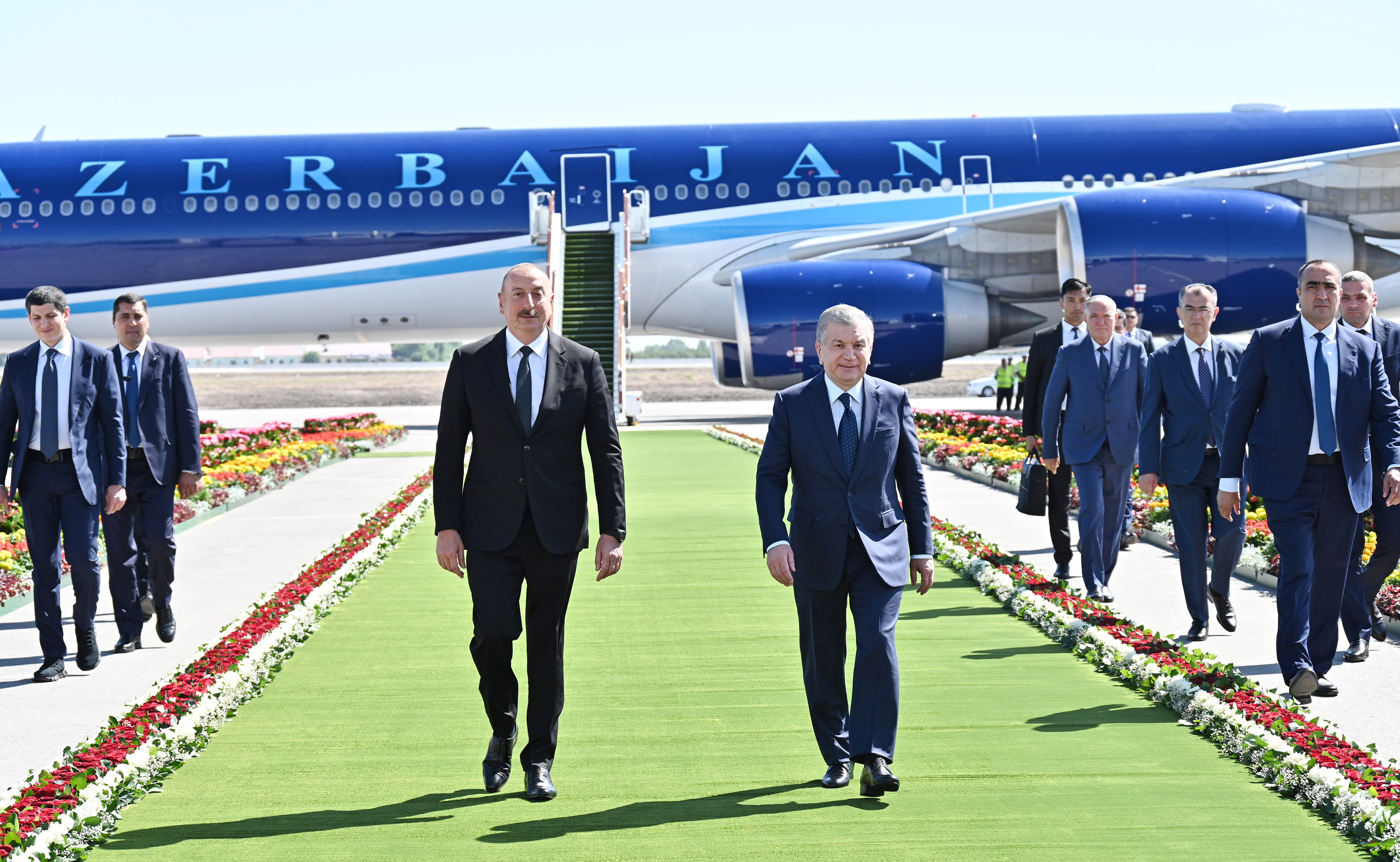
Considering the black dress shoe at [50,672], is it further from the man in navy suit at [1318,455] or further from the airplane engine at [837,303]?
the airplane engine at [837,303]

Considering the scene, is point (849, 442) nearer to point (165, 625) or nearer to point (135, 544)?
point (165, 625)

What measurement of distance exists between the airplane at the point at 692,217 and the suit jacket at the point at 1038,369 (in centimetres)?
964

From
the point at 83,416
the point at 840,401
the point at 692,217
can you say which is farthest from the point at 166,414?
the point at 692,217

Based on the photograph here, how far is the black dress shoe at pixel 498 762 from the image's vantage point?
13.5ft

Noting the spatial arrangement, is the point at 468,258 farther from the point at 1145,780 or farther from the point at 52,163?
the point at 1145,780

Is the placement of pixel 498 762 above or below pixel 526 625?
below

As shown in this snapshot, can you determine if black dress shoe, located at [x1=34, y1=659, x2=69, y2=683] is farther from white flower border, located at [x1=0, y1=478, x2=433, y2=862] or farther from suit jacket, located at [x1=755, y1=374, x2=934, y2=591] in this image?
suit jacket, located at [x1=755, y1=374, x2=934, y2=591]

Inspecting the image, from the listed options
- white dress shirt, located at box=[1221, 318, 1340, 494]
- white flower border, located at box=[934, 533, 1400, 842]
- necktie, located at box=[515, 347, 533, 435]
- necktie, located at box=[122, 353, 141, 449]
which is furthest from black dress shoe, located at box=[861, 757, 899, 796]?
necktie, located at box=[122, 353, 141, 449]

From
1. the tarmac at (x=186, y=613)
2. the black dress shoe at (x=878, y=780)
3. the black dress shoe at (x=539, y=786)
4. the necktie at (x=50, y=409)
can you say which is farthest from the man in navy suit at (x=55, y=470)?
the black dress shoe at (x=878, y=780)

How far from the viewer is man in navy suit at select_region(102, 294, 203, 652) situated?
20.5 ft

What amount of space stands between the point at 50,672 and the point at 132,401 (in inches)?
55.1

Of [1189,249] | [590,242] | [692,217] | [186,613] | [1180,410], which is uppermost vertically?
[692,217]

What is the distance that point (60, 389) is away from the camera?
18.9ft

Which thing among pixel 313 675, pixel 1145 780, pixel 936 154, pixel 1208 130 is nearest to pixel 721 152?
pixel 936 154
